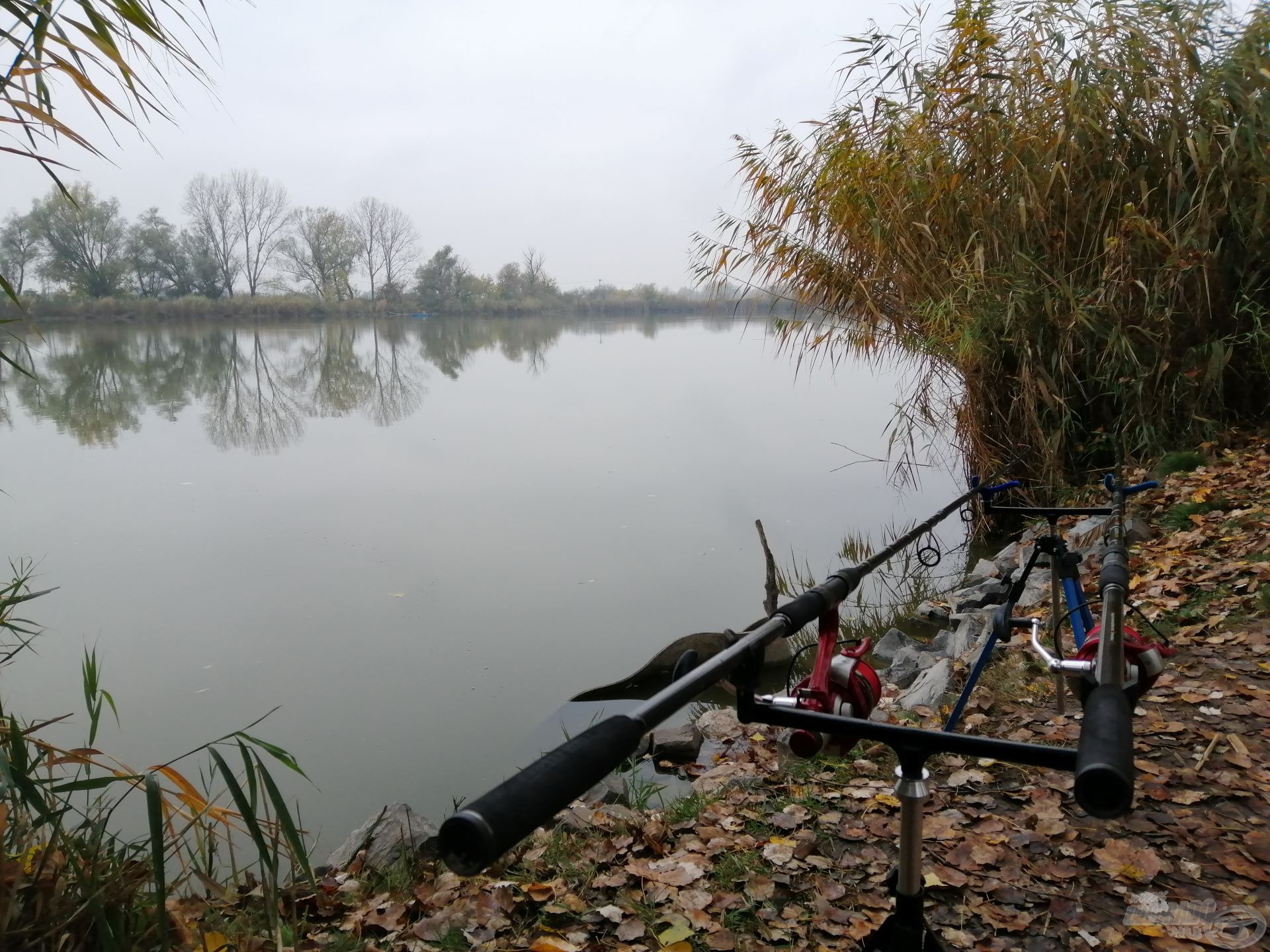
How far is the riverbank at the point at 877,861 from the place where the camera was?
6.95ft

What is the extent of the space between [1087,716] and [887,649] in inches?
183

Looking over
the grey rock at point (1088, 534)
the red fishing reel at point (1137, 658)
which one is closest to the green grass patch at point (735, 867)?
the red fishing reel at point (1137, 658)

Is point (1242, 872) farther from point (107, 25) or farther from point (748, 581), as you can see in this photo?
point (748, 581)

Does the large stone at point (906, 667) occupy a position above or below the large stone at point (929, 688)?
below

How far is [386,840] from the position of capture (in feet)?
10.0

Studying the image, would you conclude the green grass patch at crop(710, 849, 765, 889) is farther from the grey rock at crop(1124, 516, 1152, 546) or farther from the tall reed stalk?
the grey rock at crop(1124, 516, 1152, 546)

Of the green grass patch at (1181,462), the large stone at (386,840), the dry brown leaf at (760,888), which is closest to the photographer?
the dry brown leaf at (760,888)

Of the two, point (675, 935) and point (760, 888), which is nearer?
point (675, 935)

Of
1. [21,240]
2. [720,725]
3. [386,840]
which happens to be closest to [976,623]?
[720,725]

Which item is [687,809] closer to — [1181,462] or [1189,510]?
[1189,510]

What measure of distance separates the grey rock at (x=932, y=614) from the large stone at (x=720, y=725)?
2101 millimetres

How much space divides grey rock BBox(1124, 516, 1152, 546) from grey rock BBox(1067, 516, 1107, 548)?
0.14 meters

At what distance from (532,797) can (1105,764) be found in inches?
20.2

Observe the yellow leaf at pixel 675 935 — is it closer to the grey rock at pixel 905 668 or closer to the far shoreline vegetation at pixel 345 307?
the grey rock at pixel 905 668
